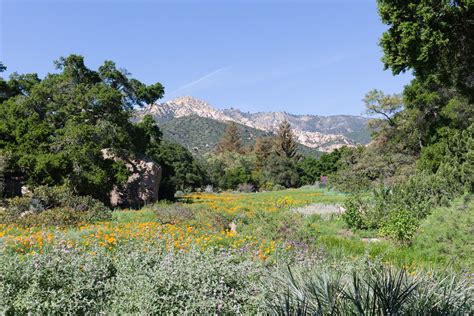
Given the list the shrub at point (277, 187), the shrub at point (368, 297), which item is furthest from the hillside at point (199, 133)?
the shrub at point (368, 297)

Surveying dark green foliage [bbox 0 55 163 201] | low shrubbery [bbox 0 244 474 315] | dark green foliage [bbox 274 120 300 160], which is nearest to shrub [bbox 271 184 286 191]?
dark green foliage [bbox 274 120 300 160]

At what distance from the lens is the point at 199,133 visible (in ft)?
425

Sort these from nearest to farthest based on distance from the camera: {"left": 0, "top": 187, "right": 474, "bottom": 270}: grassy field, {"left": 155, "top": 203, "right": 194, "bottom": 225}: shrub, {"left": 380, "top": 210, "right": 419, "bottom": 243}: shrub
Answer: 1. {"left": 0, "top": 187, "right": 474, "bottom": 270}: grassy field
2. {"left": 380, "top": 210, "right": 419, "bottom": 243}: shrub
3. {"left": 155, "top": 203, "right": 194, "bottom": 225}: shrub

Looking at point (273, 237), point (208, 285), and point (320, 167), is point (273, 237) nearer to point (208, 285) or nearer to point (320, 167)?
point (208, 285)

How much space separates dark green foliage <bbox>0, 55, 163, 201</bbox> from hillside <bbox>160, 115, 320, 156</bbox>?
288 ft

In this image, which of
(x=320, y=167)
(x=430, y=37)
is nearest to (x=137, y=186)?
(x=430, y=37)

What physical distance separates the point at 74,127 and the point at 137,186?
4.09m

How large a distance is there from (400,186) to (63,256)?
10599 millimetres

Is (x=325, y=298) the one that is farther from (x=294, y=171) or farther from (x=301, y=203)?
(x=294, y=171)

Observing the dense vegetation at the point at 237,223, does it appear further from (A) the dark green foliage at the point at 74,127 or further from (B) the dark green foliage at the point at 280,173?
(B) the dark green foliage at the point at 280,173

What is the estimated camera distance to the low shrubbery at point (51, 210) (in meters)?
10.8

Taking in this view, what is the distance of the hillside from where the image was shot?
118m

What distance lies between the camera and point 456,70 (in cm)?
1106

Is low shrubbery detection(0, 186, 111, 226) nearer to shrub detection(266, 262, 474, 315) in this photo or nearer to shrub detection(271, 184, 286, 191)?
shrub detection(266, 262, 474, 315)
